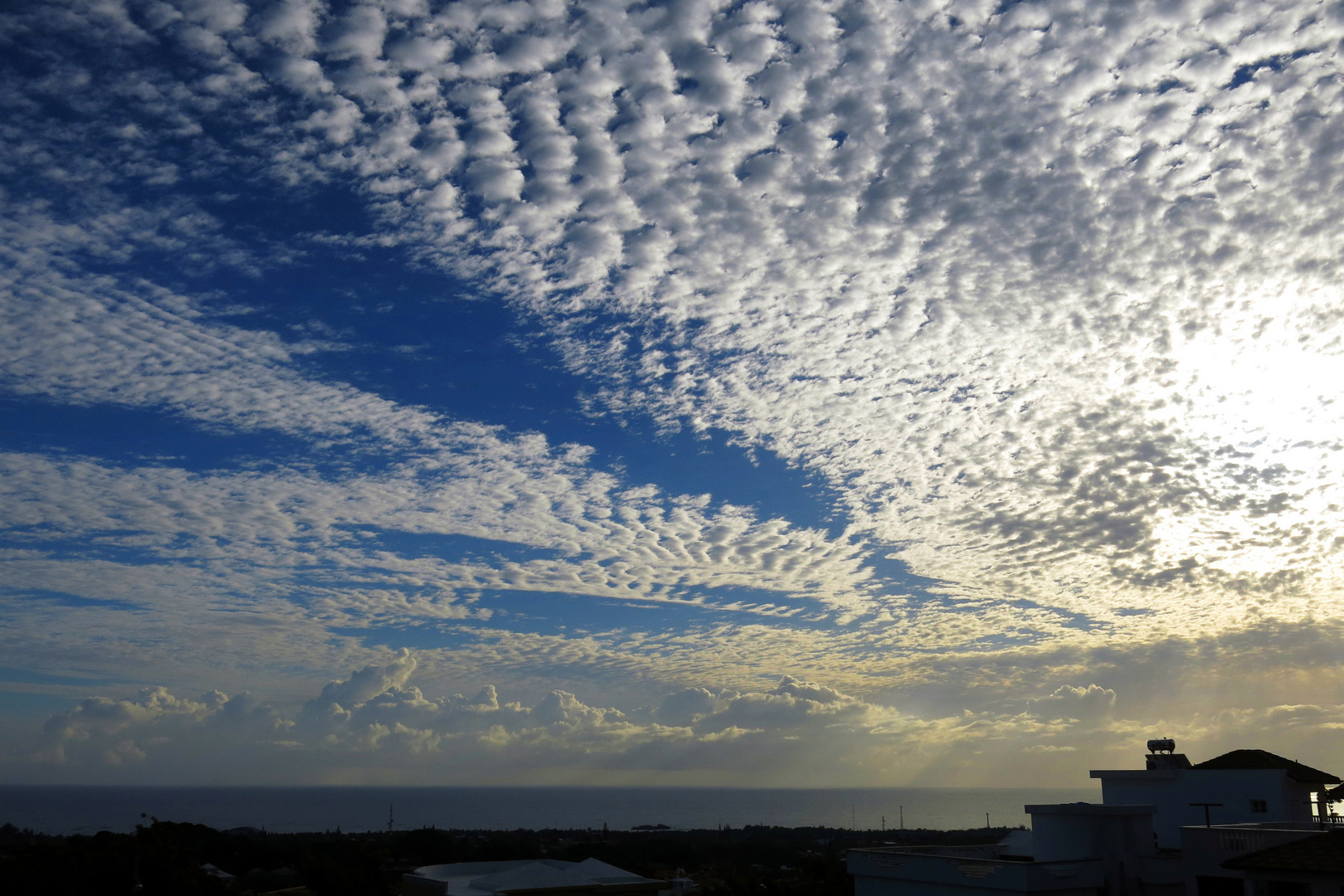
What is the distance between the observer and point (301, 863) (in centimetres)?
5991

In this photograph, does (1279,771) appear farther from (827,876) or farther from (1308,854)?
(827,876)

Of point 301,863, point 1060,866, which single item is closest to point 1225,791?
point 1060,866

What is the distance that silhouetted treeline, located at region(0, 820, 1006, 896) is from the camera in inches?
1309

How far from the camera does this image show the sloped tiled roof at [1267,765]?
30141 mm

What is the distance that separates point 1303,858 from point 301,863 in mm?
57996

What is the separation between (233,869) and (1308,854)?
7170 centimetres

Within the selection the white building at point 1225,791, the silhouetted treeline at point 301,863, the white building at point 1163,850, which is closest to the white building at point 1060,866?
the white building at point 1163,850

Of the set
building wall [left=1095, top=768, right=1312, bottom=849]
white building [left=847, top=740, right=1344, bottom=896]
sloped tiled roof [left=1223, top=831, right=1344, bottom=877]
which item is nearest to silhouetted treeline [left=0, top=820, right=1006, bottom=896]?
building wall [left=1095, top=768, right=1312, bottom=849]

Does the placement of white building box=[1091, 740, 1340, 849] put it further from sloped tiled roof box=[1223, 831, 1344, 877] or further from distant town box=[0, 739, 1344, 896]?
sloped tiled roof box=[1223, 831, 1344, 877]

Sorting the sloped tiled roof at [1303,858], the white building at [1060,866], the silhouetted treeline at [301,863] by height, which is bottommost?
the silhouetted treeline at [301,863]

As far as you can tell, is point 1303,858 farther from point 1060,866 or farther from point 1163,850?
point 1163,850

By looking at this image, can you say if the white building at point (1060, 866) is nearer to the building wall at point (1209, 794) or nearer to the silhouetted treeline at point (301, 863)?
the building wall at point (1209, 794)

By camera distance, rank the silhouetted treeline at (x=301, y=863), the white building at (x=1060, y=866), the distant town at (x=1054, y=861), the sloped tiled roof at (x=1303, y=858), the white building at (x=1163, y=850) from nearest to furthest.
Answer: the sloped tiled roof at (x=1303, y=858) < the white building at (x=1163, y=850) < the distant town at (x=1054, y=861) < the white building at (x=1060, y=866) < the silhouetted treeline at (x=301, y=863)

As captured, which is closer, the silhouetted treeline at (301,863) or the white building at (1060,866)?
the white building at (1060,866)
